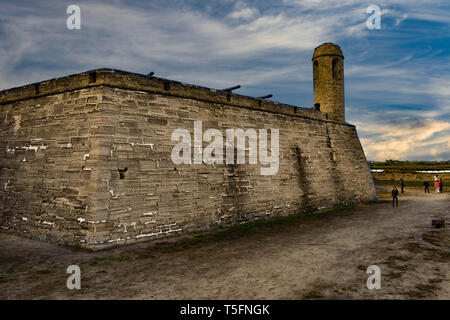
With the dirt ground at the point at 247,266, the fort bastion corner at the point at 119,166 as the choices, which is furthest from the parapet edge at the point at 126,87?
the dirt ground at the point at 247,266

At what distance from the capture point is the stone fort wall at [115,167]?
840 centimetres

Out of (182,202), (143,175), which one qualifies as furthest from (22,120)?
(182,202)

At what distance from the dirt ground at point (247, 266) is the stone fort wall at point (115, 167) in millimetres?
797

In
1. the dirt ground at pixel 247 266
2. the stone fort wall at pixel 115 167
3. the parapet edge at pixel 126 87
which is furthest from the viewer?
the parapet edge at pixel 126 87

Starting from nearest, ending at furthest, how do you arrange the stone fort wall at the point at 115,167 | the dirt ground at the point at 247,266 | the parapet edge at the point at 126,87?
the dirt ground at the point at 247,266
the stone fort wall at the point at 115,167
the parapet edge at the point at 126,87

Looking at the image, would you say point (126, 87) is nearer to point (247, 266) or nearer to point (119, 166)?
point (119, 166)

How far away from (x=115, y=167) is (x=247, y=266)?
4.50 m

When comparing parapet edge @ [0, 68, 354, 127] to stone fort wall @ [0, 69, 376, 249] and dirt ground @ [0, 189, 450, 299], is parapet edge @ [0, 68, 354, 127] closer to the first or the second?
stone fort wall @ [0, 69, 376, 249]

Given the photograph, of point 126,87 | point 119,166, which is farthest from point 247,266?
point 126,87

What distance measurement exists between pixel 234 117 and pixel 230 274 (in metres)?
7.46

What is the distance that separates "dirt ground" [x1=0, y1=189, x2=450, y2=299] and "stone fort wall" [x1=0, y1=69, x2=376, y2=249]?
0.80 meters

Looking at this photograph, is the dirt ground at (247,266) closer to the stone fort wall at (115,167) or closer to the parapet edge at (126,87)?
the stone fort wall at (115,167)

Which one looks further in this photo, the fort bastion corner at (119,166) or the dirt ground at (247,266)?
the fort bastion corner at (119,166)

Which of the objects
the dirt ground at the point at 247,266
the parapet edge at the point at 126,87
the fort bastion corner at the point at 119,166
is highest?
the parapet edge at the point at 126,87
